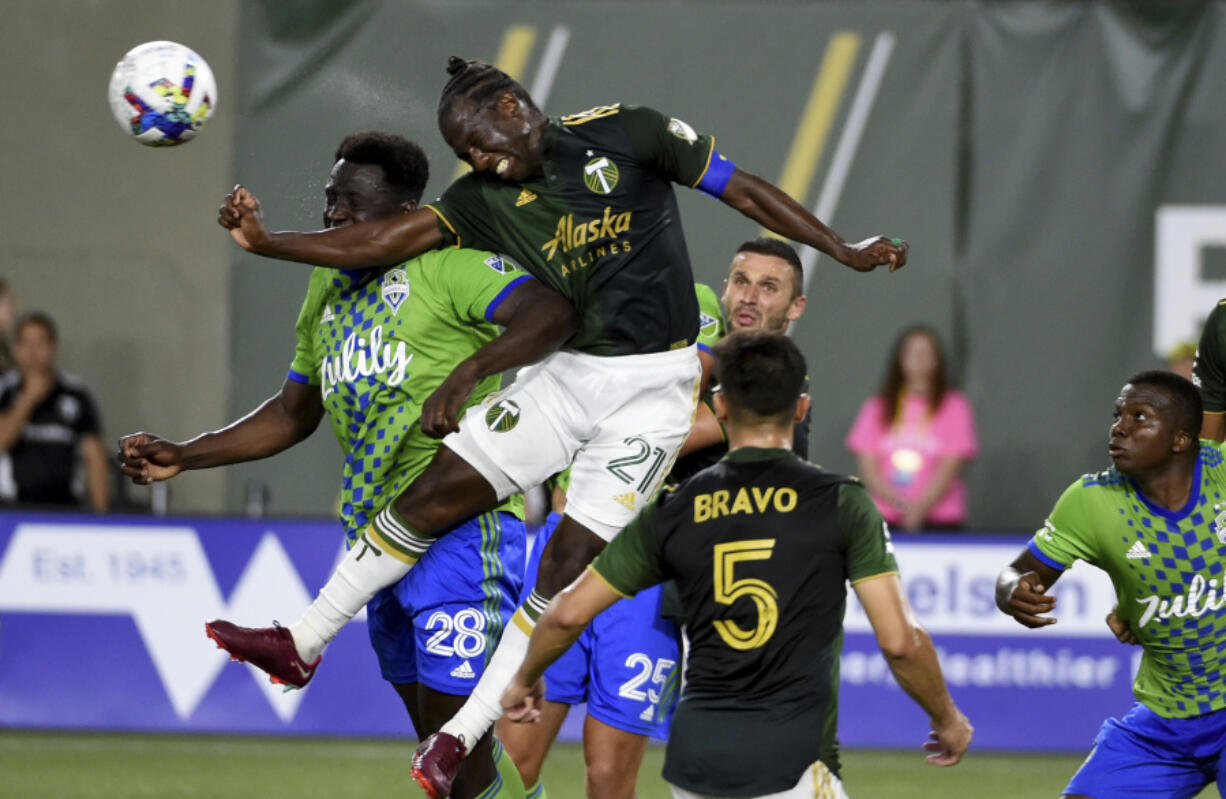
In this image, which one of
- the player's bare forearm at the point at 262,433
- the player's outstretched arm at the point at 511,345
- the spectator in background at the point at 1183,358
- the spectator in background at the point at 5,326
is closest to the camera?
the player's outstretched arm at the point at 511,345

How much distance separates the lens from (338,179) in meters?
5.62

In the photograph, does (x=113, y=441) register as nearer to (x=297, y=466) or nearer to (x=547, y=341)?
(x=297, y=466)

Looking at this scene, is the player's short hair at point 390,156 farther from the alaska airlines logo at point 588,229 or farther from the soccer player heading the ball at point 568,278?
the alaska airlines logo at point 588,229

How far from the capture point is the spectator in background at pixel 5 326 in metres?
11.0

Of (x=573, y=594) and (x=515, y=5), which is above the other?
(x=515, y=5)

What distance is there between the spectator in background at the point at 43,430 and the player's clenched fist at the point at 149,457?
17.1ft

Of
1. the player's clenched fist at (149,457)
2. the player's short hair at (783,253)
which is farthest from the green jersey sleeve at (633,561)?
the player's short hair at (783,253)

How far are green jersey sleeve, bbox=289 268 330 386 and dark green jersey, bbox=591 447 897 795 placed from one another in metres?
1.68

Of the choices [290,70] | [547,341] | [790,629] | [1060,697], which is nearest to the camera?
[790,629]

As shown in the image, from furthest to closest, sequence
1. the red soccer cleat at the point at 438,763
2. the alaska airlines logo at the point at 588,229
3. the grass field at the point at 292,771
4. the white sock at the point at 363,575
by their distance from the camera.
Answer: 1. the grass field at the point at 292,771
2. the alaska airlines logo at the point at 588,229
3. the white sock at the point at 363,575
4. the red soccer cleat at the point at 438,763

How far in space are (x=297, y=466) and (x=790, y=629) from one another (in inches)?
303

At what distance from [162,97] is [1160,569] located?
3.45m

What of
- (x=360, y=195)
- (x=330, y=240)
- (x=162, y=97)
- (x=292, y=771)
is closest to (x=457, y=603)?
(x=330, y=240)

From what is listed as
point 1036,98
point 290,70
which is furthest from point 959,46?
point 290,70
